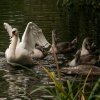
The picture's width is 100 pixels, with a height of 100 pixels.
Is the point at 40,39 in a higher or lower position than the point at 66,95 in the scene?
lower

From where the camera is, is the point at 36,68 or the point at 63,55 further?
the point at 63,55

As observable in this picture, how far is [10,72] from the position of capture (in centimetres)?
1589

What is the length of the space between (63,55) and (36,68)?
283 centimetres

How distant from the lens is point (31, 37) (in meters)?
18.6

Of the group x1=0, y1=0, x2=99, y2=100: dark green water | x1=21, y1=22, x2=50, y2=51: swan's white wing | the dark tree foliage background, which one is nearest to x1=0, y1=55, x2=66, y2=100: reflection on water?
x1=0, y1=0, x2=99, y2=100: dark green water

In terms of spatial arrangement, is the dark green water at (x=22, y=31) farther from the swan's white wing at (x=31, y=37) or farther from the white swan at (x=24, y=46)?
the swan's white wing at (x=31, y=37)

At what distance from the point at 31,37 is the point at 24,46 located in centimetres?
68

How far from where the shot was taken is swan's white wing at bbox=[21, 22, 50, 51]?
59.2 feet

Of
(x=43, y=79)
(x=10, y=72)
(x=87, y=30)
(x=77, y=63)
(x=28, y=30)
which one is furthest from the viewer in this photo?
(x=87, y=30)

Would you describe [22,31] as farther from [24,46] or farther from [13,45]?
[13,45]

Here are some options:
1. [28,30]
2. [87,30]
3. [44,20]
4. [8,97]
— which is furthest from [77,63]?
[44,20]

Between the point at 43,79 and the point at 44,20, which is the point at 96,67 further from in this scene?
the point at 44,20

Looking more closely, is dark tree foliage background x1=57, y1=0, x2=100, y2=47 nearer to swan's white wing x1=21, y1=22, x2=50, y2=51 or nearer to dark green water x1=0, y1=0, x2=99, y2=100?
dark green water x1=0, y1=0, x2=99, y2=100

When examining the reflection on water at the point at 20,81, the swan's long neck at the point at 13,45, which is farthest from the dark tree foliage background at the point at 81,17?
the reflection on water at the point at 20,81
